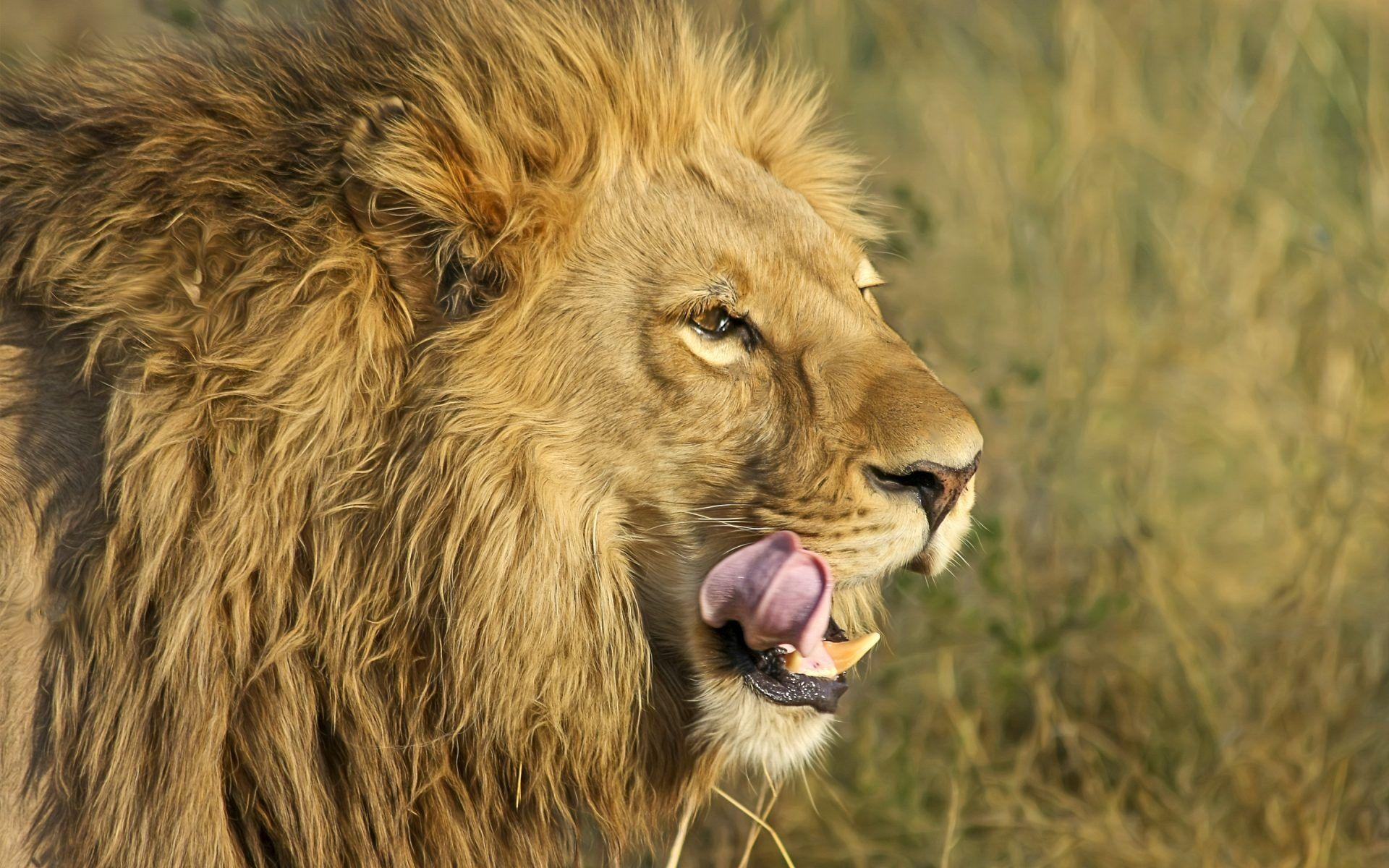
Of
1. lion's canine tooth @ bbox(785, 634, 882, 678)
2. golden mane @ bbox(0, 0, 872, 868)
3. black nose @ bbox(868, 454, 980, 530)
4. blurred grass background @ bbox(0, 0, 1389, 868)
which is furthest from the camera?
blurred grass background @ bbox(0, 0, 1389, 868)

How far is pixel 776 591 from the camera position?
2.24 m

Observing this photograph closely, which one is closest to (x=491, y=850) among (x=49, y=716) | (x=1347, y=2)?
(x=49, y=716)

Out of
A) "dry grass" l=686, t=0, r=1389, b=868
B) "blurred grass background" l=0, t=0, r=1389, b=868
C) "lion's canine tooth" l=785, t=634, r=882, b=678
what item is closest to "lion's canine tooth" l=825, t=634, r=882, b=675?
"lion's canine tooth" l=785, t=634, r=882, b=678

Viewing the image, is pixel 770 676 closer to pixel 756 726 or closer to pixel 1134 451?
pixel 756 726

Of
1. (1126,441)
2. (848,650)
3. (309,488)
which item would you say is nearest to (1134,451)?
(1126,441)

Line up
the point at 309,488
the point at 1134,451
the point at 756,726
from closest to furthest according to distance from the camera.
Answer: the point at 309,488, the point at 756,726, the point at 1134,451

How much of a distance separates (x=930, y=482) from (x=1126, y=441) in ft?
9.01

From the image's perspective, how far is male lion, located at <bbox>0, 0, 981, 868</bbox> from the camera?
2145mm

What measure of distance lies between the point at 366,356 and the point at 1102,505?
9.16ft

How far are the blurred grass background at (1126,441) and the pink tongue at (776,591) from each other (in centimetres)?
88

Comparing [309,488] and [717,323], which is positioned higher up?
[717,323]

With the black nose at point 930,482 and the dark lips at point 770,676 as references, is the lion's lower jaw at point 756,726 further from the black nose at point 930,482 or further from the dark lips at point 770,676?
the black nose at point 930,482

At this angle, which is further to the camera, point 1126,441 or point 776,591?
point 1126,441

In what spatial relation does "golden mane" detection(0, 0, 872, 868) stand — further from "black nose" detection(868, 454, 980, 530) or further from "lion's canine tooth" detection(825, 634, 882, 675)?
"black nose" detection(868, 454, 980, 530)
